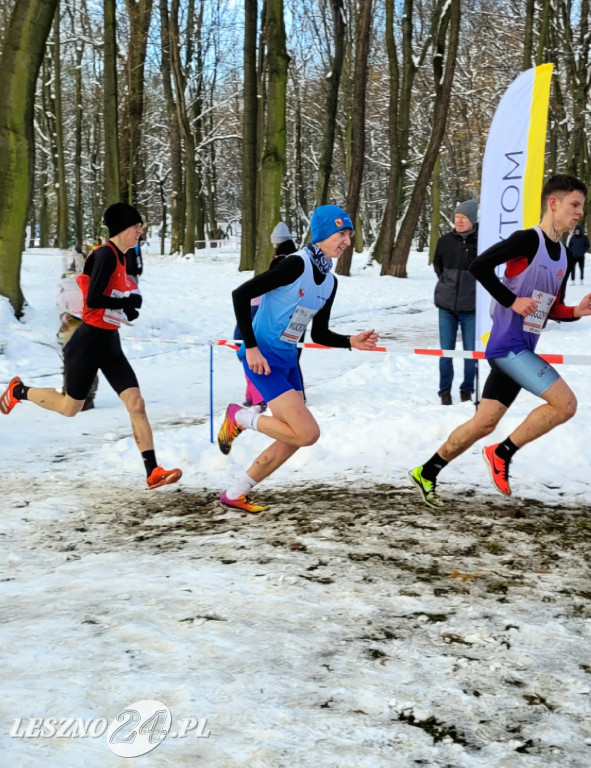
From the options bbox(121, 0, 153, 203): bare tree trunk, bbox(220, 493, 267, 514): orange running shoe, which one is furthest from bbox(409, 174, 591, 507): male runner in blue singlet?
bbox(121, 0, 153, 203): bare tree trunk

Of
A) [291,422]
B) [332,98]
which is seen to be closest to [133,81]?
[332,98]

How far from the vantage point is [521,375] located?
5051mm

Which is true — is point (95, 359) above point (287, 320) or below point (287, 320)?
below

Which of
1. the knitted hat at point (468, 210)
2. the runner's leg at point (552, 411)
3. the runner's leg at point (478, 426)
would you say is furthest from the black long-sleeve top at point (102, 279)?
the knitted hat at point (468, 210)

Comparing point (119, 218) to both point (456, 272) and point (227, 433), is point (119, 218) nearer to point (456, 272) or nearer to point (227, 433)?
point (227, 433)

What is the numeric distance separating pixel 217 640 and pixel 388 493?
2.74 metres

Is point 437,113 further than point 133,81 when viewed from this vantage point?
No

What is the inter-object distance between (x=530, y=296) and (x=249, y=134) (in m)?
22.1

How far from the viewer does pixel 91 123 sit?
49.8m

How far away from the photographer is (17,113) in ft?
43.6

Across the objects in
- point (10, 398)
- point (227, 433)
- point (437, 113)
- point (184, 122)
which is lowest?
point (227, 433)

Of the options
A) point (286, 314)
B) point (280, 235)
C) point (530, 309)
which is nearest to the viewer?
point (530, 309)

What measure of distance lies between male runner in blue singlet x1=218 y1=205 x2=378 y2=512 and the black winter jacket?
13.9 ft

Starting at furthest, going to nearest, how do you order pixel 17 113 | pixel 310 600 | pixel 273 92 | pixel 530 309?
pixel 273 92, pixel 17 113, pixel 530 309, pixel 310 600
